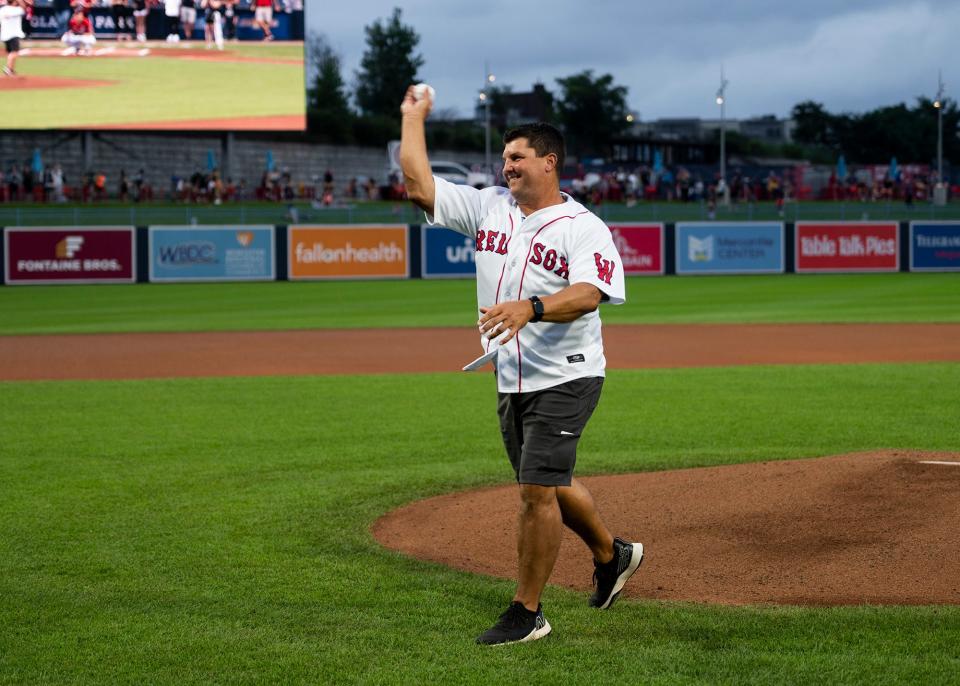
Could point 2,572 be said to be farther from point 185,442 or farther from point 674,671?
point 185,442

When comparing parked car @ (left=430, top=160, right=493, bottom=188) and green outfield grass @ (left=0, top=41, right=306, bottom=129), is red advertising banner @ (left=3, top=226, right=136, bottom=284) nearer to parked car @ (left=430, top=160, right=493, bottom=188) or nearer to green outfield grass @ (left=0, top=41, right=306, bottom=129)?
green outfield grass @ (left=0, top=41, right=306, bottom=129)

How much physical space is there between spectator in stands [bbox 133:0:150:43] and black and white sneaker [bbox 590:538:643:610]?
31.7 metres

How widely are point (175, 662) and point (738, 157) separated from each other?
8856cm

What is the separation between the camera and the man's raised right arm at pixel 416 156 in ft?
18.3

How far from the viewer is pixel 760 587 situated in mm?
6059

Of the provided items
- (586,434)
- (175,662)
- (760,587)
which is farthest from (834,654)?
(586,434)

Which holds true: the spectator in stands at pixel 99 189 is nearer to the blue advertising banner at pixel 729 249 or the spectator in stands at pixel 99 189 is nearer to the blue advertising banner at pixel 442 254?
the blue advertising banner at pixel 442 254

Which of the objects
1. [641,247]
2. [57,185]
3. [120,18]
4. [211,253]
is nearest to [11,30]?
[120,18]

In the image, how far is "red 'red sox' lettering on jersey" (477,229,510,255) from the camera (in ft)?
18.3

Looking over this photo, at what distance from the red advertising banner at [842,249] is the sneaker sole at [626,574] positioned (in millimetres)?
29617

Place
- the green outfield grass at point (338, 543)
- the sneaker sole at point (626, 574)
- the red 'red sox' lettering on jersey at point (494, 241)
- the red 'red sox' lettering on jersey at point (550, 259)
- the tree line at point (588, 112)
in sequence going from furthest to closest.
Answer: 1. the tree line at point (588, 112)
2. the sneaker sole at point (626, 574)
3. the red 'red sox' lettering on jersey at point (494, 241)
4. the red 'red sox' lettering on jersey at point (550, 259)
5. the green outfield grass at point (338, 543)

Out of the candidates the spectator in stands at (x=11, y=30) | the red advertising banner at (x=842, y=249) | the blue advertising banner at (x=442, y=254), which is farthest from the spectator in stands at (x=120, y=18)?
the red advertising banner at (x=842, y=249)

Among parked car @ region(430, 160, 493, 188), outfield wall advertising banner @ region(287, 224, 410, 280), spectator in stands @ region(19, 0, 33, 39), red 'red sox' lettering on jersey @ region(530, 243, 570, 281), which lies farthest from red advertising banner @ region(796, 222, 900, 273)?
red 'red sox' lettering on jersey @ region(530, 243, 570, 281)

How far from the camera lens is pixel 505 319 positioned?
16.5 feet
